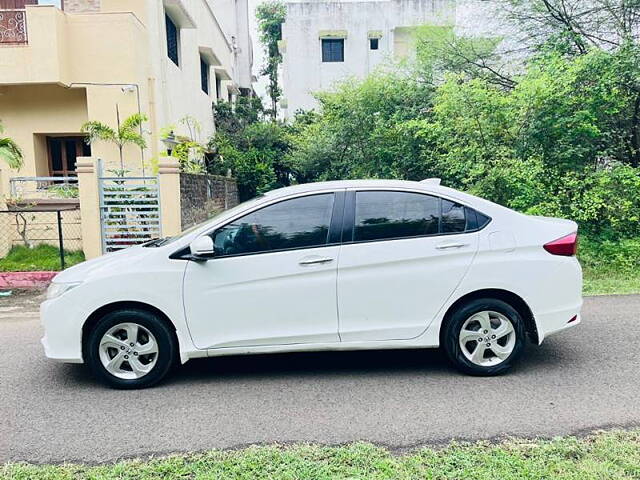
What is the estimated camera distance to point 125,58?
485 inches

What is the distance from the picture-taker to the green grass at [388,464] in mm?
2898

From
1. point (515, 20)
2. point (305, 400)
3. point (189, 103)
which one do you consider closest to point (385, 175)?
point (515, 20)

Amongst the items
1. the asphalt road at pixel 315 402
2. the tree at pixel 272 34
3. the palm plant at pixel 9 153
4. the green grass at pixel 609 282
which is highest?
the tree at pixel 272 34

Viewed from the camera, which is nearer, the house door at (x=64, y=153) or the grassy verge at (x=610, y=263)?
the grassy verge at (x=610, y=263)

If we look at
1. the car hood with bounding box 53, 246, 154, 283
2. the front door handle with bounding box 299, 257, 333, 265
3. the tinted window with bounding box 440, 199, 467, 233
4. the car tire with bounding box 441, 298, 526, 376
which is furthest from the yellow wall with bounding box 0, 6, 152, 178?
the car tire with bounding box 441, 298, 526, 376

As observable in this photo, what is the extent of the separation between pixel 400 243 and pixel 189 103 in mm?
15421

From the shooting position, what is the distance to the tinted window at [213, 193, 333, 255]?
427cm

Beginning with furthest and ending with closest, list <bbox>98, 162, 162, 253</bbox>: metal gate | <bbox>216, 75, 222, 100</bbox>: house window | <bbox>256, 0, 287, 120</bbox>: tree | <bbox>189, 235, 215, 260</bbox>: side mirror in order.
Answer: <bbox>256, 0, 287, 120</bbox>: tree < <bbox>216, 75, 222, 100</bbox>: house window < <bbox>98, 162, 162, 253</bbox>: metal gate < <bbox>189, 235, 215, 260</bbox>: side mirror

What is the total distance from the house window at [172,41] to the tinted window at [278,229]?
13.7 meters

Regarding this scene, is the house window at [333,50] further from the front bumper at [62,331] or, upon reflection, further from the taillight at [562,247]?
the front bumper at [62,331]

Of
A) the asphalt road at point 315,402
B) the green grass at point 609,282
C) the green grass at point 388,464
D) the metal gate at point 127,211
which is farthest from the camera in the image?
the metal gate at point 127,211

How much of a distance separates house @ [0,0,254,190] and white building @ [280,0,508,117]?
37.6ft

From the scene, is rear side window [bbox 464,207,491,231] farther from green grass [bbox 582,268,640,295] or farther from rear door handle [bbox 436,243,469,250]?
green grass [bbox 582,268,640,295]

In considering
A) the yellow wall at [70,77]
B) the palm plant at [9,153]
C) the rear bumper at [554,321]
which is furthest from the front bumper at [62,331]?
the yellow wall at [70,77]
